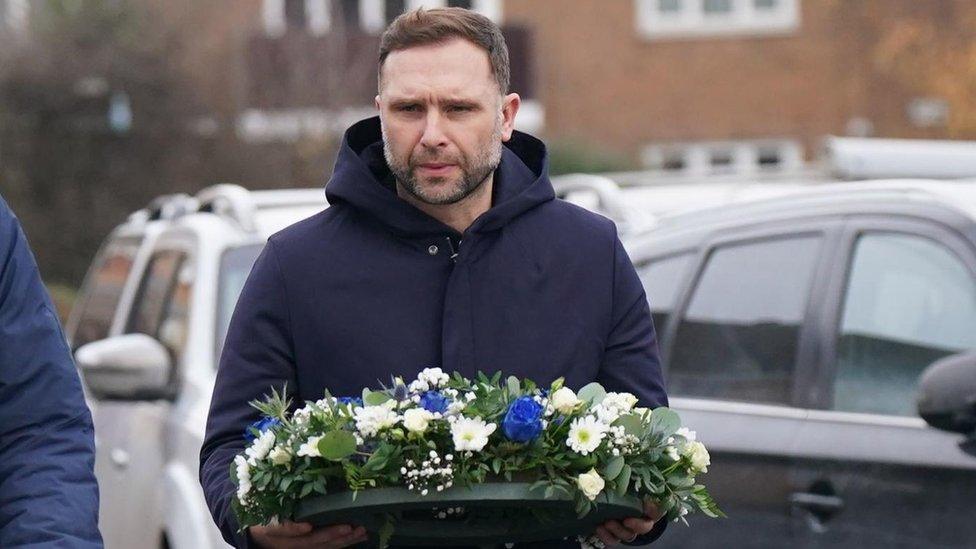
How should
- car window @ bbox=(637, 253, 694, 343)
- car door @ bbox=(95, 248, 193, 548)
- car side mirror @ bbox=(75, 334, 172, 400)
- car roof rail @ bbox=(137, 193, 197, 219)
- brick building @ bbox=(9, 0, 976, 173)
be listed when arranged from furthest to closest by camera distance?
brick building @ bbox=(9, 0, 976, 173), car roof rail @ bbox=(137, 193, 197, 219), car door @ bbox=(95, 248, 193, 548), car side mirror @ bbox=(75, 334, 172, 400), car window @ bbox=(637, 253, 694, 343)

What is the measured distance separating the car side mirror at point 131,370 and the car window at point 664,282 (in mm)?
1665

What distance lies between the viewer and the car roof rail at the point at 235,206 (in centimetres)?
743

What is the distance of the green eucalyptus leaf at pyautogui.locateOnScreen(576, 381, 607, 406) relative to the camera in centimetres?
350

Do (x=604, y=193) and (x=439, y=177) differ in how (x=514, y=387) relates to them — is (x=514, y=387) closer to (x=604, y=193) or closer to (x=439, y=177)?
(x=439, y=177)

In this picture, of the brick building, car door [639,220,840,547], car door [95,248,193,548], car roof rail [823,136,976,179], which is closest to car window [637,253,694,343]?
car door [639,220,840,547]

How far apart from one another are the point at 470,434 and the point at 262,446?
0.36 meters

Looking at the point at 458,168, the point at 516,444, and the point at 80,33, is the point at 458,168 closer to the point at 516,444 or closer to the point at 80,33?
the point at 516,444

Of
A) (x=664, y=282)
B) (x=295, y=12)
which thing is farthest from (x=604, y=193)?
(x=295, y=12)

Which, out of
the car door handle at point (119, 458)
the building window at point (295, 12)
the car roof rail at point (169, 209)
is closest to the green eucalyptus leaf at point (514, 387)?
the car door handle at point (119, 458)

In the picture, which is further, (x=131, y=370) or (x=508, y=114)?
(x=131, y=370)

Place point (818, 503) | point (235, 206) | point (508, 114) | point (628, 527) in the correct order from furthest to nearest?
1. point (235, 206)
2. point (818, 503)
3. point (508, 114)
4. point (628, 527)

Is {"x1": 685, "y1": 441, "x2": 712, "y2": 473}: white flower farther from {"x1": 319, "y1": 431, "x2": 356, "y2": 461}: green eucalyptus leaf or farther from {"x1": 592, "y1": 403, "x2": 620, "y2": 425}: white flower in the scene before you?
{"x1": 319, "y1": 431, "x2": 356, "y2": 461}: green eucalyptus leaf

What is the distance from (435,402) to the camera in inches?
135

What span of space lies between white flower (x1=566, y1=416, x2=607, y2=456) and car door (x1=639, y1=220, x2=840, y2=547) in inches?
96.4
